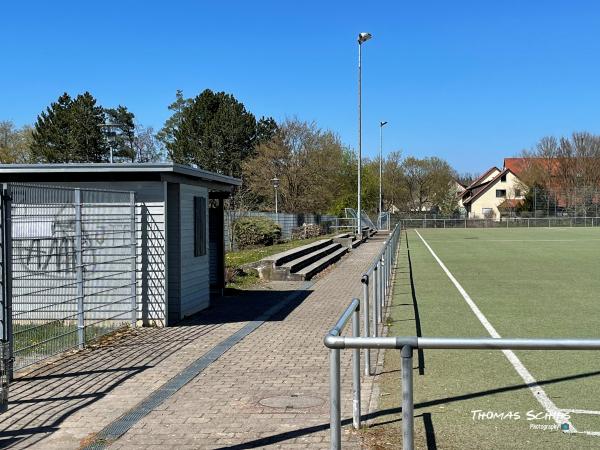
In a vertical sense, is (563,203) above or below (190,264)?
above

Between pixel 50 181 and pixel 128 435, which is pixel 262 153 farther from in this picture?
pixel 128 435

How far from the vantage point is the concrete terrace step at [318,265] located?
1929 centimetres

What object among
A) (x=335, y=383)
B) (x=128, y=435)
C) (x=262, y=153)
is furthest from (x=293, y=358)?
(x=262, y=153)

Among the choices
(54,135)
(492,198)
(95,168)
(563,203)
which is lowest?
(95,168)

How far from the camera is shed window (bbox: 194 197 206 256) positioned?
1227 cm

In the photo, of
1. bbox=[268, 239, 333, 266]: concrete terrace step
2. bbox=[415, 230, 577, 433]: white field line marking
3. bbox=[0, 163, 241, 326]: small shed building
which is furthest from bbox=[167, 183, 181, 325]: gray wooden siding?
bbox=[268, 239, 333, 266]: concrete terrace step

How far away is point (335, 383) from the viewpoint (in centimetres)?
411

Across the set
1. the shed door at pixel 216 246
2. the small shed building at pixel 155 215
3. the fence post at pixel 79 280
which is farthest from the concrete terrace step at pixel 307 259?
the fence post at pixel 79 280

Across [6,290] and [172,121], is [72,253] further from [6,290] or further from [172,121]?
[172,121]

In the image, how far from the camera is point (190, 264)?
39.6 feet

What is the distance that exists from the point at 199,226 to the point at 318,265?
1002cm

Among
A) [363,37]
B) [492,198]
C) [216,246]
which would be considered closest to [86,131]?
[363,37]

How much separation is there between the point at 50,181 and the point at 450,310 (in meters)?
7.55

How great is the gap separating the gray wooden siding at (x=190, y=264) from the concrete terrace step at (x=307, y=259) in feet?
22.2
